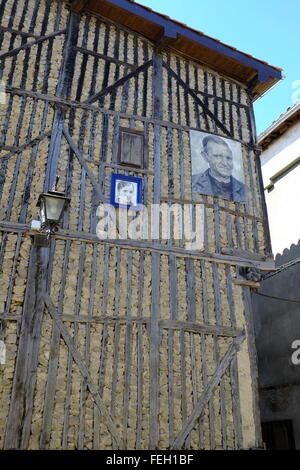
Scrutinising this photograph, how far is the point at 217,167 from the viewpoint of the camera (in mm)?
8156

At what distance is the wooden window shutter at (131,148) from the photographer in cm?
751

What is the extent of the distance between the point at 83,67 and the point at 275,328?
6.86 metres

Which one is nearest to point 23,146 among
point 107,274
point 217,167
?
point 107,274

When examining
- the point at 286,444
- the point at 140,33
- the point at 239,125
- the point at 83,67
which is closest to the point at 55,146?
the point at 83,67

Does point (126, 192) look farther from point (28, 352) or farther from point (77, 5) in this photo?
point (77, 5)

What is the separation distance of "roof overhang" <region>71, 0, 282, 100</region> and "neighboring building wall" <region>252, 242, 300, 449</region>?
3.87m

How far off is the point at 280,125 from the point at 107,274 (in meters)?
6.97

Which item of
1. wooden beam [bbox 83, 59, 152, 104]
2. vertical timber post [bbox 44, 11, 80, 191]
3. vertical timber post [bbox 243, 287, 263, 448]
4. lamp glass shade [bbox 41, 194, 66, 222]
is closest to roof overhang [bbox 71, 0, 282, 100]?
vertical timber post [bbox 44, 11, 80, 191]

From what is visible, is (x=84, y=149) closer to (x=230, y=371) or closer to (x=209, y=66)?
(x=209, y=66)

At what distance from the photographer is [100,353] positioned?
6.12m

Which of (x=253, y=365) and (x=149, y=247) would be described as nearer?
(x=253, y=365)

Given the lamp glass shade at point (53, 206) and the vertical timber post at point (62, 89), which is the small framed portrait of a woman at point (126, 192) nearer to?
the vertical timber post at point (62, 89)

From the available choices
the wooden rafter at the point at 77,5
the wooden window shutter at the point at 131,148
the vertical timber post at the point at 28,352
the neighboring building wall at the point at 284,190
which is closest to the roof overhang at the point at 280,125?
the neighboring building wall at the point at 284,190

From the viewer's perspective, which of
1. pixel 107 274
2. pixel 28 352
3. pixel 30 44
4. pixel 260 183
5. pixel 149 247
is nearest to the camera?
pixel 28 352
